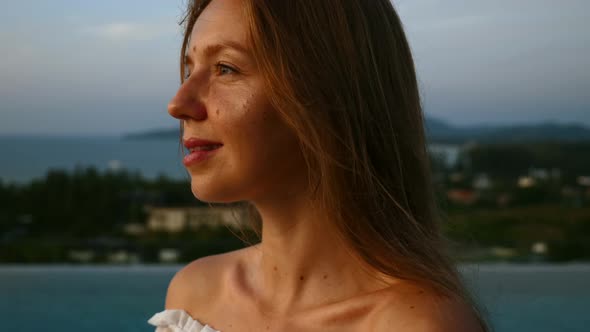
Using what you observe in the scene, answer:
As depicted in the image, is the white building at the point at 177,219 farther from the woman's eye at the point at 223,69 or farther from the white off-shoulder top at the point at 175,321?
the woman's eye at the point at 223,69

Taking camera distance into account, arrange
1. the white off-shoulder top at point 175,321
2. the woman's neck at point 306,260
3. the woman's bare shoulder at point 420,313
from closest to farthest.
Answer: the woman's bare shoulder at point 420,313 < the woman's neck at point 306,260 < the white off-shoulder top at point 175,321

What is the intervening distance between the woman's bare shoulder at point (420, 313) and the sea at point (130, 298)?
4889 millimetres

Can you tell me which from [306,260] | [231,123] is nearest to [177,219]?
[306,260]

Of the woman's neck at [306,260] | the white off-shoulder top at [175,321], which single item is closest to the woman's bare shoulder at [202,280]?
the white off-shoulder top at [175,321]

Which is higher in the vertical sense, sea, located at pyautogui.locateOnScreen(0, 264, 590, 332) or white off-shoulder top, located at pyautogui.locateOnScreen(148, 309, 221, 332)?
white off-shoulder top, located at pyautogui.locateOnScreen(148, 309, 221, 332)

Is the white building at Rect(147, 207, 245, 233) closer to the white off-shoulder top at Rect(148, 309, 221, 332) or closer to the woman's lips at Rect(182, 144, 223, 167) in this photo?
the white off-shoulder top at Rect(148, 309, 221, 332)

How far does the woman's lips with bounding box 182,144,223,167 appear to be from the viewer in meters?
1.00

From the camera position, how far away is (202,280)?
132cm

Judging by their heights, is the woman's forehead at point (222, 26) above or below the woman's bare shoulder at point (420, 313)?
above

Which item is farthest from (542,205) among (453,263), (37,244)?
(453,263)

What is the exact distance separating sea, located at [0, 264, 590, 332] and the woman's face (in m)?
4.96

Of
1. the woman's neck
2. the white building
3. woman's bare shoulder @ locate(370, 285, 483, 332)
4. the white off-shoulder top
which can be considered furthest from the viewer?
the white building

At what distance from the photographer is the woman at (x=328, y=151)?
3.18 ft

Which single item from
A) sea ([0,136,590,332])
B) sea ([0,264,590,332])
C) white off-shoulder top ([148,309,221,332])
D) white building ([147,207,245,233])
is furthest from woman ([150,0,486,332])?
white building ([147,207,245,233])
